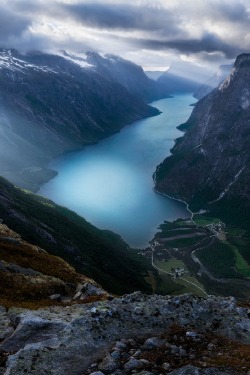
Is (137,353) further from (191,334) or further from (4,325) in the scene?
(4,325)

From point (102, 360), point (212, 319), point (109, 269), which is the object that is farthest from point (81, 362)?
point (109, 269)

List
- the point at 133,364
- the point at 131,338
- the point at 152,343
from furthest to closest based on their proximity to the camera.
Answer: the point at 131,338
the point at 152,343
the point at 133,364

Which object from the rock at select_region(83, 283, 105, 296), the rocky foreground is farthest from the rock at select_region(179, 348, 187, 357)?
the rock at select_region(83, 283, 105, 296)

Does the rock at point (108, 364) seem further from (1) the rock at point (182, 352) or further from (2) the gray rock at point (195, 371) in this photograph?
(1) the rock at point (182, 352)

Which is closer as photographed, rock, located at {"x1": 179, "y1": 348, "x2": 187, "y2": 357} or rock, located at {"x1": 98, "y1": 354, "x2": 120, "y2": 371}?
rock, located at {"x1": 98, "y1": 354, "x2": 120, "y2": 371}

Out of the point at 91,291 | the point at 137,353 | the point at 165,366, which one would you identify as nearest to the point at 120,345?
the point at 137,353

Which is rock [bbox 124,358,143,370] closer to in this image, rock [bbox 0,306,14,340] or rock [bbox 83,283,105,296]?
rock [bbox 0,306,14,340]

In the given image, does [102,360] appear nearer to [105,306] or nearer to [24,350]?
[24,350]
